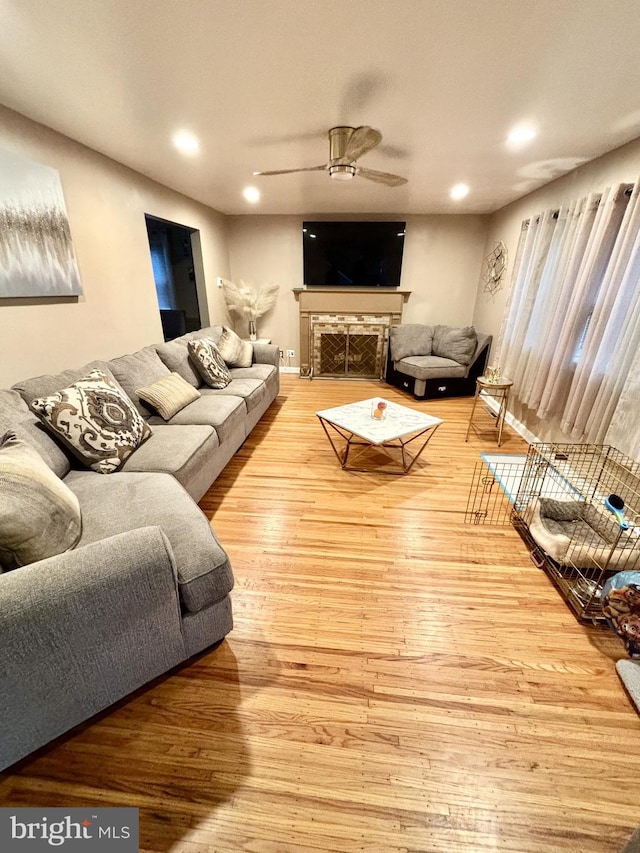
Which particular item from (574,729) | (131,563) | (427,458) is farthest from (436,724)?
(427,458)

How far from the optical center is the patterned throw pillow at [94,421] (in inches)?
65.7

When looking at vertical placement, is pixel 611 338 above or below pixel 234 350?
above

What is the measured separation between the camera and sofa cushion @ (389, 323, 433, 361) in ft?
15.0

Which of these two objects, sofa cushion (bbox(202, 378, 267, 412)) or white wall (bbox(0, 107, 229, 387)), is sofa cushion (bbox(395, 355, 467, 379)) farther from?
white wall (bbox(0, 107, 229, 387))

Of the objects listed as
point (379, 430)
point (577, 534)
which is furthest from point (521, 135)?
point (577, 534)

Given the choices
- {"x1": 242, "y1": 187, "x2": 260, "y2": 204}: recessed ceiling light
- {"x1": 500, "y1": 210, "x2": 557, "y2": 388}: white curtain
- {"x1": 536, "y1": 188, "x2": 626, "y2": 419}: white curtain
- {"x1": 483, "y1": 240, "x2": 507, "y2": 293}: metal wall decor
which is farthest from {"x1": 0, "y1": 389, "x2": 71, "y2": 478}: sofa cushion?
{"x1": 483, "y1": 240, "x2": 507, "y2": 293}: metal wall decor

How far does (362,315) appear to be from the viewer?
16.2ft

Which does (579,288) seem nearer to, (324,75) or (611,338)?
(611,338)

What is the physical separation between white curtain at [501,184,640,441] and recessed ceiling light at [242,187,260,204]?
2779 millimetres

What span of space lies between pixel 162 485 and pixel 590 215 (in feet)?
11.1

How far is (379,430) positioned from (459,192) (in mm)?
2820

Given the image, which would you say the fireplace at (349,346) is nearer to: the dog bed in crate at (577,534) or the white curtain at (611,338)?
the white curtain at (611,338)

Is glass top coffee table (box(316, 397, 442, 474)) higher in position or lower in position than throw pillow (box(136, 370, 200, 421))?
lower

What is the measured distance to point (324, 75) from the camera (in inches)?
59.2
